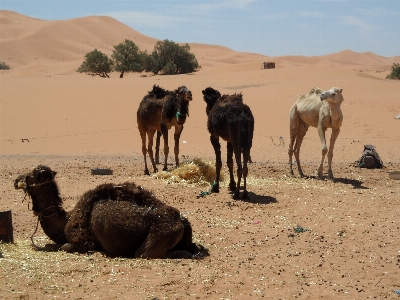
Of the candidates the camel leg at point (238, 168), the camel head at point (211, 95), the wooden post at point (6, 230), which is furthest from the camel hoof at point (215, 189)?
the wooden post at point (6, 230)

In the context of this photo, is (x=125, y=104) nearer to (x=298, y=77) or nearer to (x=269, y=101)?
(x=269, y=101)

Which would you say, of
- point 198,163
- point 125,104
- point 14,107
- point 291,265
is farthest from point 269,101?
point 291,265

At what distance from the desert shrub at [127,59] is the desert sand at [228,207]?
24.0m

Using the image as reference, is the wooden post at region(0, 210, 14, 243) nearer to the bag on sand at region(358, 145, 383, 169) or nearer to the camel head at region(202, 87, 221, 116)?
the camel head at region(202, 87, 221, 116)

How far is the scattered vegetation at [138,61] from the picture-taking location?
177 feet

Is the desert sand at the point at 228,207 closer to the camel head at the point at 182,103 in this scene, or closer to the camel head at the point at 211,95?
the camel head at the point at 182,103

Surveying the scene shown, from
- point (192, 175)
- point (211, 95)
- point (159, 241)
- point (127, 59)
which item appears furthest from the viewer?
point (127, 59)

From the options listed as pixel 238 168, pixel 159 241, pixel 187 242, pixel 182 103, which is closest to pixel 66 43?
pixel 182 103

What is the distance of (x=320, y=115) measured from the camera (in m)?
14.0

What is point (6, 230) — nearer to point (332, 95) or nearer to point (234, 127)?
point (234, 127)

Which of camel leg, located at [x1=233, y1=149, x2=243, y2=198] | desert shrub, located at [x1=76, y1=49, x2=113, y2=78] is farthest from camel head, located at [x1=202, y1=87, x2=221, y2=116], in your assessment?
desert shrub, located at [x1=76, y1=49, x2=113, y2=78]

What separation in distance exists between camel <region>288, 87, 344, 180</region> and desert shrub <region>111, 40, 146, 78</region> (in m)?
40.2

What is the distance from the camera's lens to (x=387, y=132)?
890 inches

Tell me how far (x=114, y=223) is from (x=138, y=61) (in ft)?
160
